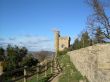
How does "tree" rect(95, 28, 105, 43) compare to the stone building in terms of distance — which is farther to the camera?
the stone building

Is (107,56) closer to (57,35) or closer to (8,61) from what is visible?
(8,61)

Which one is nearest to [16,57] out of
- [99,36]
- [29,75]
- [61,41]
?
[99,36]

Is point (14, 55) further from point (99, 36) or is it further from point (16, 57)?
point (99, 36)

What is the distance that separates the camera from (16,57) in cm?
3297

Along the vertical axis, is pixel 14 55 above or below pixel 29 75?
above

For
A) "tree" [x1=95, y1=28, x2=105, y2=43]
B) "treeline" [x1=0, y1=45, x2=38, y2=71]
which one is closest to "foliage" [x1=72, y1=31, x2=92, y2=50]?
"tree" [x1=95, y1=28, x2=105, y2=43]

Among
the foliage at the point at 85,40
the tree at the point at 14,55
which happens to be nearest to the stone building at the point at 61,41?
the foliage at the point at 85,40

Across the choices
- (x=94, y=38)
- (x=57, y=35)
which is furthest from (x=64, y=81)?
(x=57, y=35)

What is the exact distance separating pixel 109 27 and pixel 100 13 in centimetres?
292

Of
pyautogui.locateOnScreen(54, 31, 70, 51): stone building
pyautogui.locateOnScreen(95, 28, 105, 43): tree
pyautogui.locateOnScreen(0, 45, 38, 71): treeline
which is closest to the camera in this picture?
pyautogui.locateOnScreen(95, 28, 105, 43): tree

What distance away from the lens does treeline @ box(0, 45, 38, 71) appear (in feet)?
104

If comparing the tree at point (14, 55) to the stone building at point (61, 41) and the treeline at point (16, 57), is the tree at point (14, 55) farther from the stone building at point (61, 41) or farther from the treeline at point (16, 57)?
the stone building at point (61, 41)

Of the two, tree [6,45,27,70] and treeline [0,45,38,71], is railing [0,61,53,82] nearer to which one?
tree [6,45,27,70]

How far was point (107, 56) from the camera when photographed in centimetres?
1002
